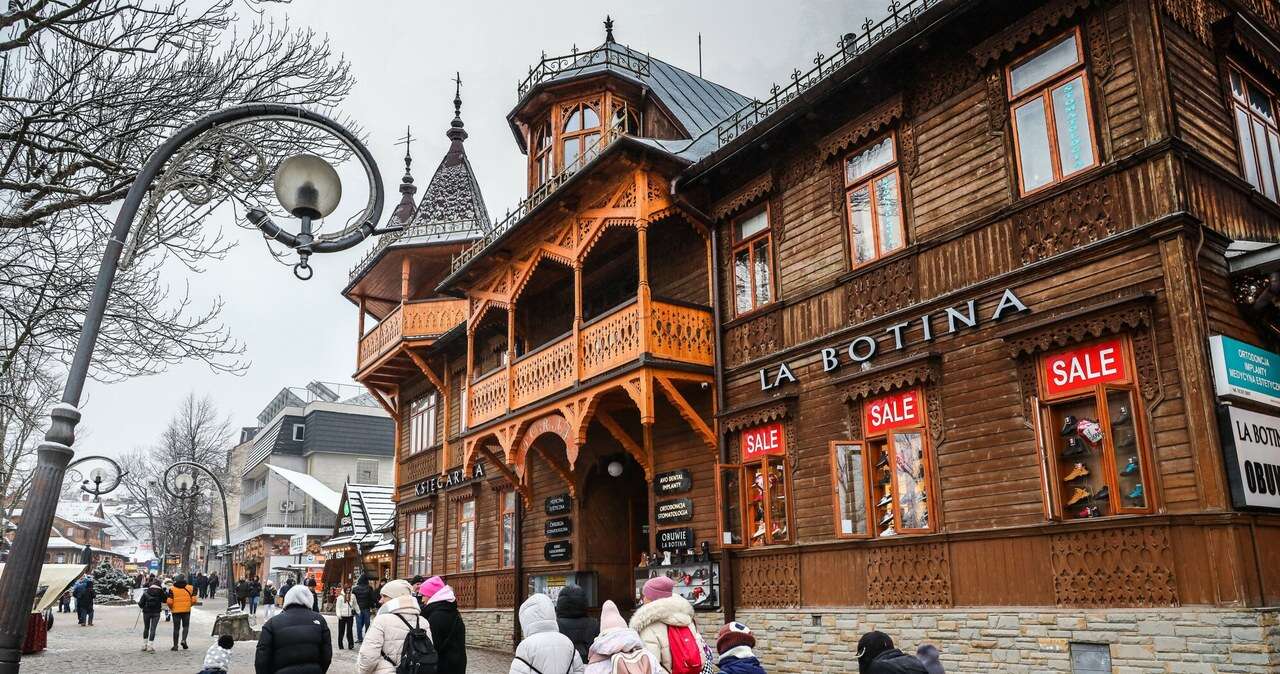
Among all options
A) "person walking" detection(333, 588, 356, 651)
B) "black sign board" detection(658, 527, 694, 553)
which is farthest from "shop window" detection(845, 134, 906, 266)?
"person walking" detection(333, 588, 356, 651)

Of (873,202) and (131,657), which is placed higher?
(873,202)

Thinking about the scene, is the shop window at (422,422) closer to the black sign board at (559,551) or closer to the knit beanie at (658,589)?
the black sign board at (559,551)

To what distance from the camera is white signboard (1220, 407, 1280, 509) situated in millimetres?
8688

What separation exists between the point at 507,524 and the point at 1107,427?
16.0m

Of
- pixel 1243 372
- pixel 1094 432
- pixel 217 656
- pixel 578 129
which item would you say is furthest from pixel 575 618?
pixel 578 129

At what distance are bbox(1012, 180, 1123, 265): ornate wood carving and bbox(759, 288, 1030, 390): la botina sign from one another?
61 centimetres

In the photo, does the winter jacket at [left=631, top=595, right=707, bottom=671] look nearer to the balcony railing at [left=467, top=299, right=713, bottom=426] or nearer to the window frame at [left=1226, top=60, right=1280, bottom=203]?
the balcony railing at [left=467, top=299, right=713, bottom=426]

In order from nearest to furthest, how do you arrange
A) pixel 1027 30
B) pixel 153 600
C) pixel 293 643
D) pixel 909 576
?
pixel 293 643, pixel 1027 30, pixel 909 576, pixel 153 600

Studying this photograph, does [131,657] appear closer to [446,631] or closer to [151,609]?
[151,609]

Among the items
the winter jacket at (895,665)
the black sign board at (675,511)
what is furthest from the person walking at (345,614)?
the winter jacket at (895,665)

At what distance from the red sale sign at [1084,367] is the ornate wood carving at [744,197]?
5.99 m

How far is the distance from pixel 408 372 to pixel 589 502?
11.7 m

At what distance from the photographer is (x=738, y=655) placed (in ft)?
21.1

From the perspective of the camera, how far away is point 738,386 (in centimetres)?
1542
